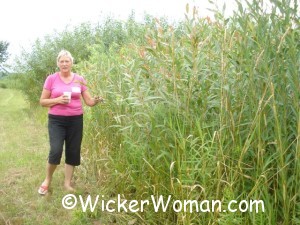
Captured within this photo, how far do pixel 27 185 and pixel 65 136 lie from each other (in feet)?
3.36

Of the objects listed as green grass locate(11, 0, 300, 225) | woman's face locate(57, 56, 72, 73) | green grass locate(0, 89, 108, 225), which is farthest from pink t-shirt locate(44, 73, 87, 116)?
green grass locate(11, 0, 300, 225)

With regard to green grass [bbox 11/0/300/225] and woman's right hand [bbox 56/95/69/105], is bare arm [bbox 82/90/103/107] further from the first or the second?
green grass [bbox 11/0/300/225]

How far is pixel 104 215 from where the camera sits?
408cm

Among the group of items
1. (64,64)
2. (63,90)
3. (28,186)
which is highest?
(64,64)

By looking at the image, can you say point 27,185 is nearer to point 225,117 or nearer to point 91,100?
point 91,100

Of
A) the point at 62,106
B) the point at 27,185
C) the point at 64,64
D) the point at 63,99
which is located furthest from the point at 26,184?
the point at 64,64

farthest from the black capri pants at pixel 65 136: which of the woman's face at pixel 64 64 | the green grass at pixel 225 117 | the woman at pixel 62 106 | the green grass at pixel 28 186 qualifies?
the green grass at pixel 225 117

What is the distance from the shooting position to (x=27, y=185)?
539cm

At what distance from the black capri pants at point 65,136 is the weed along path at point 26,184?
1.61 ft

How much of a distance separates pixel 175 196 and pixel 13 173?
156 inches

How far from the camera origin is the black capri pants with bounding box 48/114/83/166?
4.86 meters

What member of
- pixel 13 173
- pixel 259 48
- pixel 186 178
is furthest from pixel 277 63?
pixel 13 173

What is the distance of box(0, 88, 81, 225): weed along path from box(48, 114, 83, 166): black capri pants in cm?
49

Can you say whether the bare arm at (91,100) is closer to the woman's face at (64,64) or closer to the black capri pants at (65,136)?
the black capri pants at (65,136)
